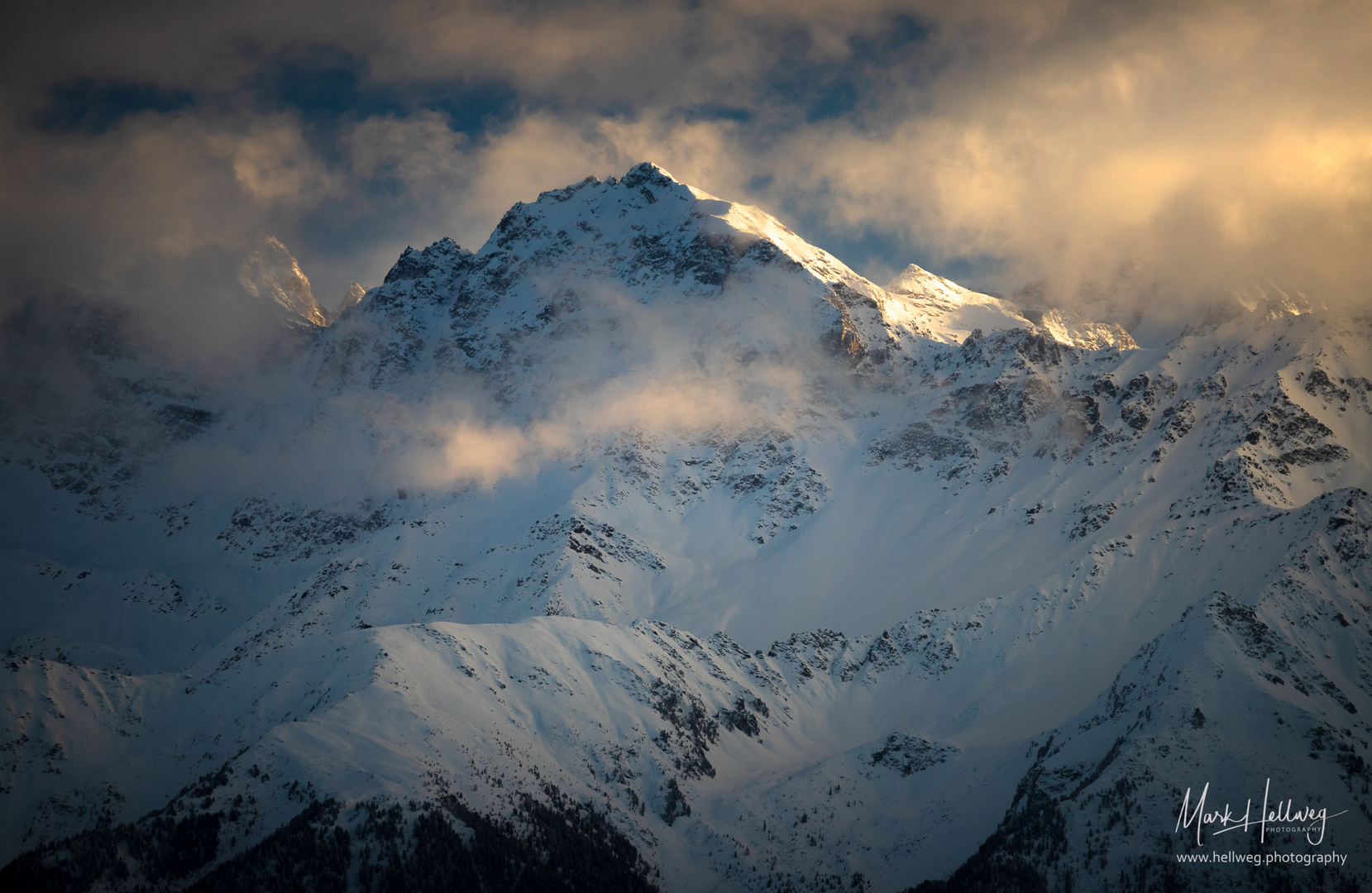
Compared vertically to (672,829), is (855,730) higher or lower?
lower

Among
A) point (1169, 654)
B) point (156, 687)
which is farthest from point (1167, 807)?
point (156, 687)

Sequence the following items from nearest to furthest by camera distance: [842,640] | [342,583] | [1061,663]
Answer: [1061,663], [842,640], [342,583]

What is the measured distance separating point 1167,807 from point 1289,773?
41.9 feet

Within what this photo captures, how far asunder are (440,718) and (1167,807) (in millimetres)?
82543

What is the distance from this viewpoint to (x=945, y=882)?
91938mm

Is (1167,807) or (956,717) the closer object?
(1167,807)

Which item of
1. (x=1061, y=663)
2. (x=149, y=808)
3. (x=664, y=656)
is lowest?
(x=1061, y=663)

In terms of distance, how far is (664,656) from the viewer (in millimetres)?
145125

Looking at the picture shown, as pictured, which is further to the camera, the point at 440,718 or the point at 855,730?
the point at 855,730

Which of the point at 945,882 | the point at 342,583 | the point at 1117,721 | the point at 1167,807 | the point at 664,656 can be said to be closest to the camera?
the point at 1167,807

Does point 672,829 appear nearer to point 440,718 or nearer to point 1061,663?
point 440,718

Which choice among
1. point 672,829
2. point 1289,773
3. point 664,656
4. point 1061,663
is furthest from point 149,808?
point 1061,663

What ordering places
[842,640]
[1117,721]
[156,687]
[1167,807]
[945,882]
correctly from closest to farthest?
1. [1167,807]
2. [945,882]
3. [1117,721]
4. [156,687]
5. [842,640]

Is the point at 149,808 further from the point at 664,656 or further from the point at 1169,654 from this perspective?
the point at 1169,654
